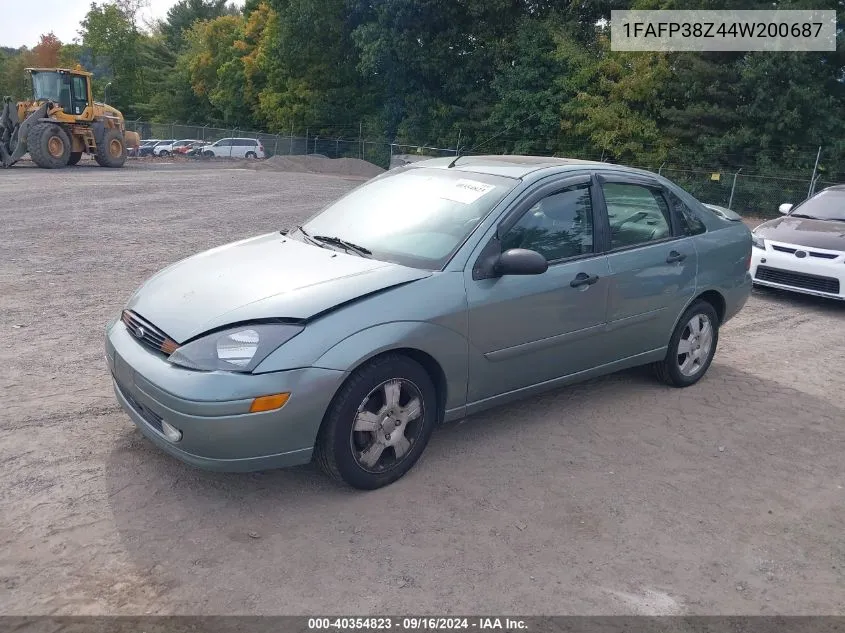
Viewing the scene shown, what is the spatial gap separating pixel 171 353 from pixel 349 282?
934mm

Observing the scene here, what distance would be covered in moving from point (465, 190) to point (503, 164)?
506 mm

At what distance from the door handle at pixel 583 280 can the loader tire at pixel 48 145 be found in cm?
2376

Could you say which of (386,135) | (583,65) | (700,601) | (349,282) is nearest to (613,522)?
(700,601)

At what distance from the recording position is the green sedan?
3.54m

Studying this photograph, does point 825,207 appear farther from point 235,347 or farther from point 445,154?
point 445,154

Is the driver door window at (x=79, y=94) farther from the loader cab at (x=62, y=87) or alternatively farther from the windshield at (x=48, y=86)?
the windshield at (x=48, y=86)

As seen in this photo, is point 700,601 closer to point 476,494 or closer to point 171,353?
point 476,494

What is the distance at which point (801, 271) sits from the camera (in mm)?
8812

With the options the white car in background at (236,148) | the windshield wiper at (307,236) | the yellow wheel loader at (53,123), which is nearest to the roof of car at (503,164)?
the windshield wiper at (307,236)

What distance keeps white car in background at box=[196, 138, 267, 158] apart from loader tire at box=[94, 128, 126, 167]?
13350 millimetres

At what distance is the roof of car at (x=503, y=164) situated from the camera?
4.83 meters

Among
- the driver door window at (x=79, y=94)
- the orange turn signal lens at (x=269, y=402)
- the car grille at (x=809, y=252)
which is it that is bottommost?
the orange turn signal lens at (x=269, y=402)

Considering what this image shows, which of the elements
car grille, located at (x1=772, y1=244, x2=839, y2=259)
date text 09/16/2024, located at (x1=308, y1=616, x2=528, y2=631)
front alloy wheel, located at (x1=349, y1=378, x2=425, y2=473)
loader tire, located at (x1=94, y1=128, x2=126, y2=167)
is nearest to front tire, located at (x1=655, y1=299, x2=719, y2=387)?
front alloy wheel, located at (x1=349, y1=378, x2=425, y2=473)

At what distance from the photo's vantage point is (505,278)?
170 inches
